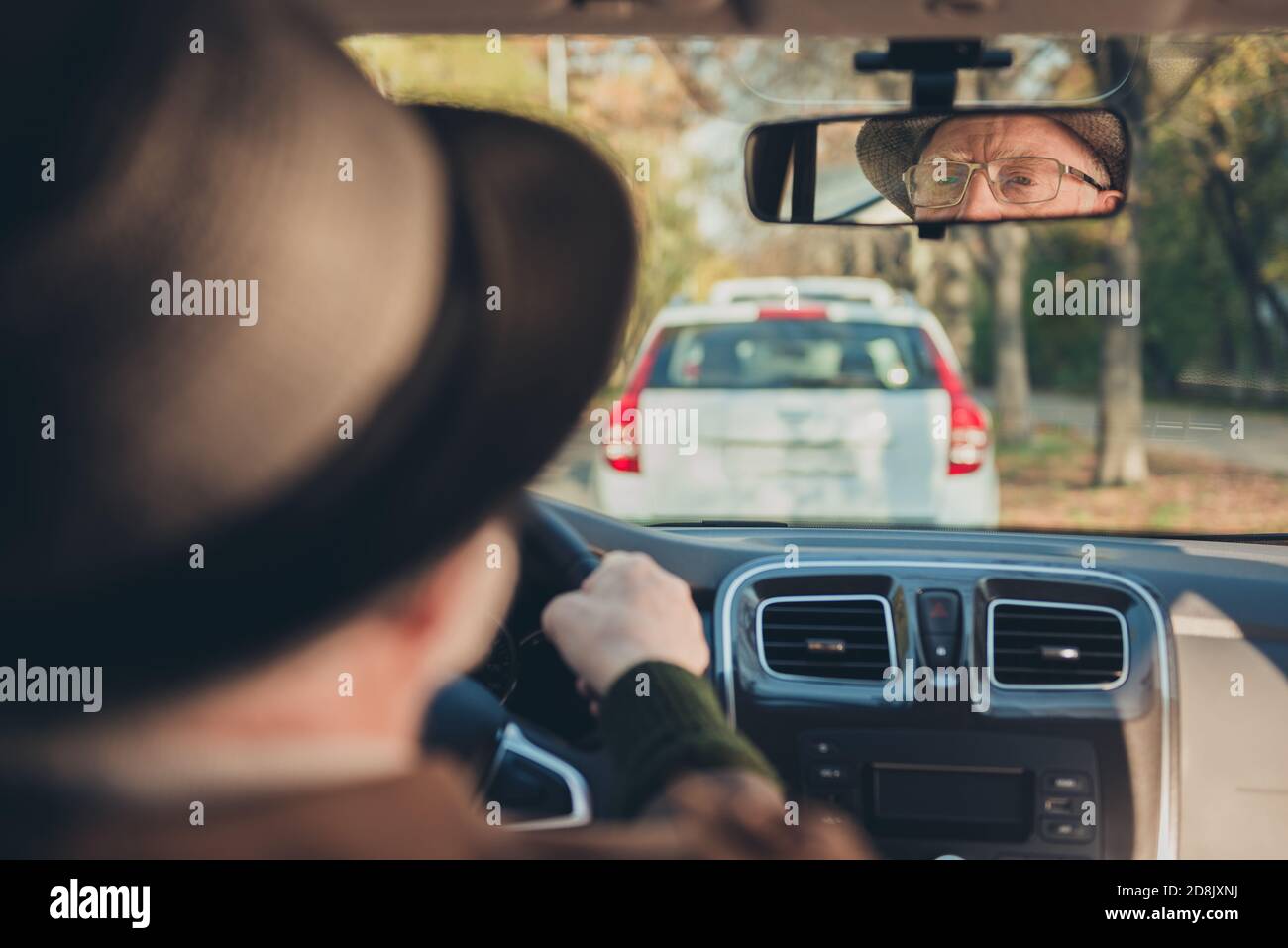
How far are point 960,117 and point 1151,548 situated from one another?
1210 millimetres

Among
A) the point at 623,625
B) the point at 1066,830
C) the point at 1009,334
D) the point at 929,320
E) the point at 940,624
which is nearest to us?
the point at 623,625

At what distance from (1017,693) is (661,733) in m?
1.70

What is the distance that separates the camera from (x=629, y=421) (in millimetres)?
7027

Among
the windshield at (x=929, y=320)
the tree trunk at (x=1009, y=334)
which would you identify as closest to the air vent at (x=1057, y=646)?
the windshield at (x=929, y=320)

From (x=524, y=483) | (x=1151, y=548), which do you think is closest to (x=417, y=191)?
(x=524, y=483)

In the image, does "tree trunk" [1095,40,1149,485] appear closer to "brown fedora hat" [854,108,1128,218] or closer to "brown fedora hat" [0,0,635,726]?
"brown fedora hat" [854,108,1128,218]

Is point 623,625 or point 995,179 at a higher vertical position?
point 995,179

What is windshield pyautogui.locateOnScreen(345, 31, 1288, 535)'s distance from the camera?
3402 mm

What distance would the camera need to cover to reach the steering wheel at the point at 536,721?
7.90 ft

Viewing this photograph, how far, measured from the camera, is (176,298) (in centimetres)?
103

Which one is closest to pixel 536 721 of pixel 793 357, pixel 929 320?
pixel 793 357

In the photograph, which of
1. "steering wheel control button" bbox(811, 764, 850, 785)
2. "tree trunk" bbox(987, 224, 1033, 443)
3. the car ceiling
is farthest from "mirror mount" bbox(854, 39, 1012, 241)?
"tree trunk" bbox(987, 224, 1033, 443)

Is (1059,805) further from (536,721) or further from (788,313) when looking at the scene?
(788,313)

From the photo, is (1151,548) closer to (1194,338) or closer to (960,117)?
(960,117)
